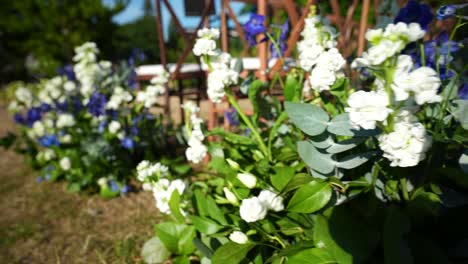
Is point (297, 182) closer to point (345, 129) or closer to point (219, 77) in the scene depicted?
point (345, 129)

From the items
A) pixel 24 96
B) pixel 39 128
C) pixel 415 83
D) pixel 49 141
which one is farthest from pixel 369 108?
pixel 24 96

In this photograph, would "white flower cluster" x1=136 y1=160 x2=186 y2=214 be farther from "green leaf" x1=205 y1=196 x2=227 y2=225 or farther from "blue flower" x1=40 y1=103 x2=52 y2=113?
"blue flower" x1=40 y1=103 x2=52 y2=113

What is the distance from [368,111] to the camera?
1.94 feet

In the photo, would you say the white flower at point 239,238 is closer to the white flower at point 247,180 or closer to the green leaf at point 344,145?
the white flower at point 247,180

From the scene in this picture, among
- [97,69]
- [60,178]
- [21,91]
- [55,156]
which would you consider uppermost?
[97,69]

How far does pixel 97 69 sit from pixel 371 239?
1.67 metres

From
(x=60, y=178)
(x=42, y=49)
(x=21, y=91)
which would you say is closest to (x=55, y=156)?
(x=60, y=178)

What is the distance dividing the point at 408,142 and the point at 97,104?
1.65 metres

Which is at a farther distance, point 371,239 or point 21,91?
point 21,91

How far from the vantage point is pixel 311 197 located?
0.85 m

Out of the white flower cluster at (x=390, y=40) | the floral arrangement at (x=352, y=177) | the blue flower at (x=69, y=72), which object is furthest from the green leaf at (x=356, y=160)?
the blue flower at (x=69, y=72)

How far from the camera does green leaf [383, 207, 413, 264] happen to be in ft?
2.30

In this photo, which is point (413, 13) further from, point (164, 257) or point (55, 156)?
point (55, 156)

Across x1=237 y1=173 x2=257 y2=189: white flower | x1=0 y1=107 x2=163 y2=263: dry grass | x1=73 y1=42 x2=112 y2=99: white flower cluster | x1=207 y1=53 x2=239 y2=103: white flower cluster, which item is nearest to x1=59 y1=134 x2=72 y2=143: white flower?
x1=0 y1=107 x2=163 y2=263: dry grass
